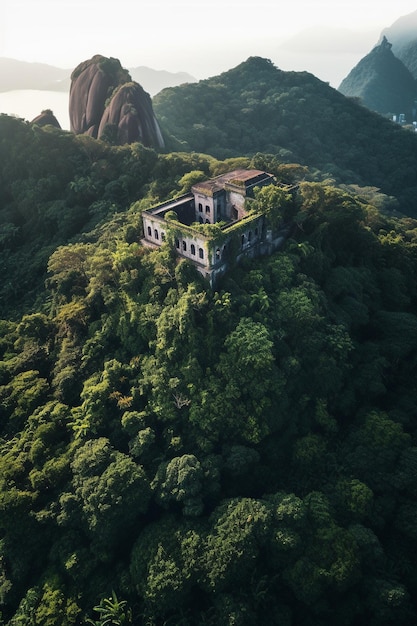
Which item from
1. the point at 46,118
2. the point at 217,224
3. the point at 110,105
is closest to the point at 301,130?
the point at 110,105

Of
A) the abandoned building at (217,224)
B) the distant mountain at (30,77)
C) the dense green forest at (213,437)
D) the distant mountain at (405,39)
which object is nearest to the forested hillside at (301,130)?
the distant mountain at (30,77)

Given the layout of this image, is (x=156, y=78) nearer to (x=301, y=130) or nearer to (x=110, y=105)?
(x=301, y=130)

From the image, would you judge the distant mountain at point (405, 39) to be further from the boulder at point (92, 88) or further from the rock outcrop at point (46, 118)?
the rock outcrop at point (46, 118)

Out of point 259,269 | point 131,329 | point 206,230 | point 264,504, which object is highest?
point 206,230

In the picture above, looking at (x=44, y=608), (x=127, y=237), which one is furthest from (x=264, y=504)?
(x=127, y=237)

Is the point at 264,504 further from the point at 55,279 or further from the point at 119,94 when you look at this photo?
the point at 119,94

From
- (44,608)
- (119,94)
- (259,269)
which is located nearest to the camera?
(44,608)
